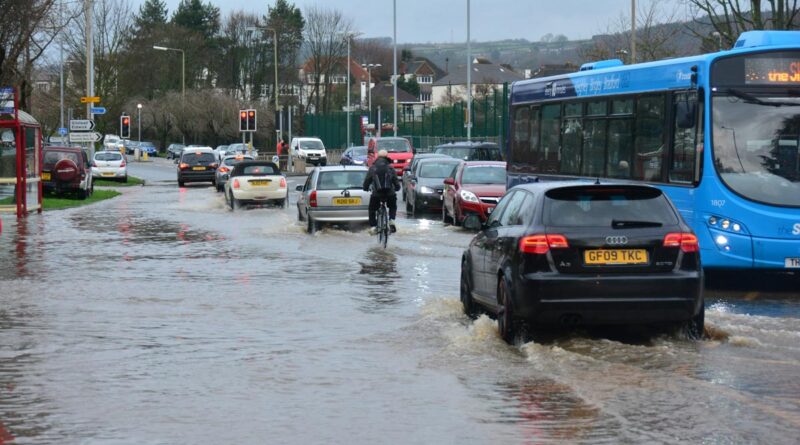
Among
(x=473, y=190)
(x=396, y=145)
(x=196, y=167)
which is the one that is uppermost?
(x=396, y=145)

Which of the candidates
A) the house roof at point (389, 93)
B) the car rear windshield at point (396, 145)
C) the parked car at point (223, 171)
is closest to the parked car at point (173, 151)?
the house roof at point (389, 93)

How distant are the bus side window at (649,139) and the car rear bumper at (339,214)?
934 cm

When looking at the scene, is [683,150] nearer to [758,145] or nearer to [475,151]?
[758,145]

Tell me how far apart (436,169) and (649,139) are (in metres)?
16.5

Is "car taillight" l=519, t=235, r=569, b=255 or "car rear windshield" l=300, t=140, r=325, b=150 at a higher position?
"car rear windshield" l=300, t=140, r=325, b=150

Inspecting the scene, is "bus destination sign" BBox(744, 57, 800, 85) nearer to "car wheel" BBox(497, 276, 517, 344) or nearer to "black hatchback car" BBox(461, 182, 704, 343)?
"black hatchback car" BBox(461, 182, 704, 343)

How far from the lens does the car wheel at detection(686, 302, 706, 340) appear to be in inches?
451

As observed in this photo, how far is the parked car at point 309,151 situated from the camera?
257 ft

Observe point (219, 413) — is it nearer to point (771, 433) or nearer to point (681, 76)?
point (771, 433)

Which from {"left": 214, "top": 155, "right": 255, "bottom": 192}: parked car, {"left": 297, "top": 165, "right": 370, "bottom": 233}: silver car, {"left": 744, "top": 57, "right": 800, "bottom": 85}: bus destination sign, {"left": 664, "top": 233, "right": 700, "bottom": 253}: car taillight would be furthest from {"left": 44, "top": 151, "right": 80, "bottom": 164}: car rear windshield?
{"left": 664, "top": 233, "right": 700, "bottom": 253}: car taillight

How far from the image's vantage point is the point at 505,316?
451 inches

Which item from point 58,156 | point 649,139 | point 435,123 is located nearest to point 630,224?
point 649,139

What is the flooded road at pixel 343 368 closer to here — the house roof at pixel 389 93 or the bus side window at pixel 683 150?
the bus side window at pixel 683 150

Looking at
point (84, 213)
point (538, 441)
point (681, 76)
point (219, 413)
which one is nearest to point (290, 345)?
point (219, 413)
